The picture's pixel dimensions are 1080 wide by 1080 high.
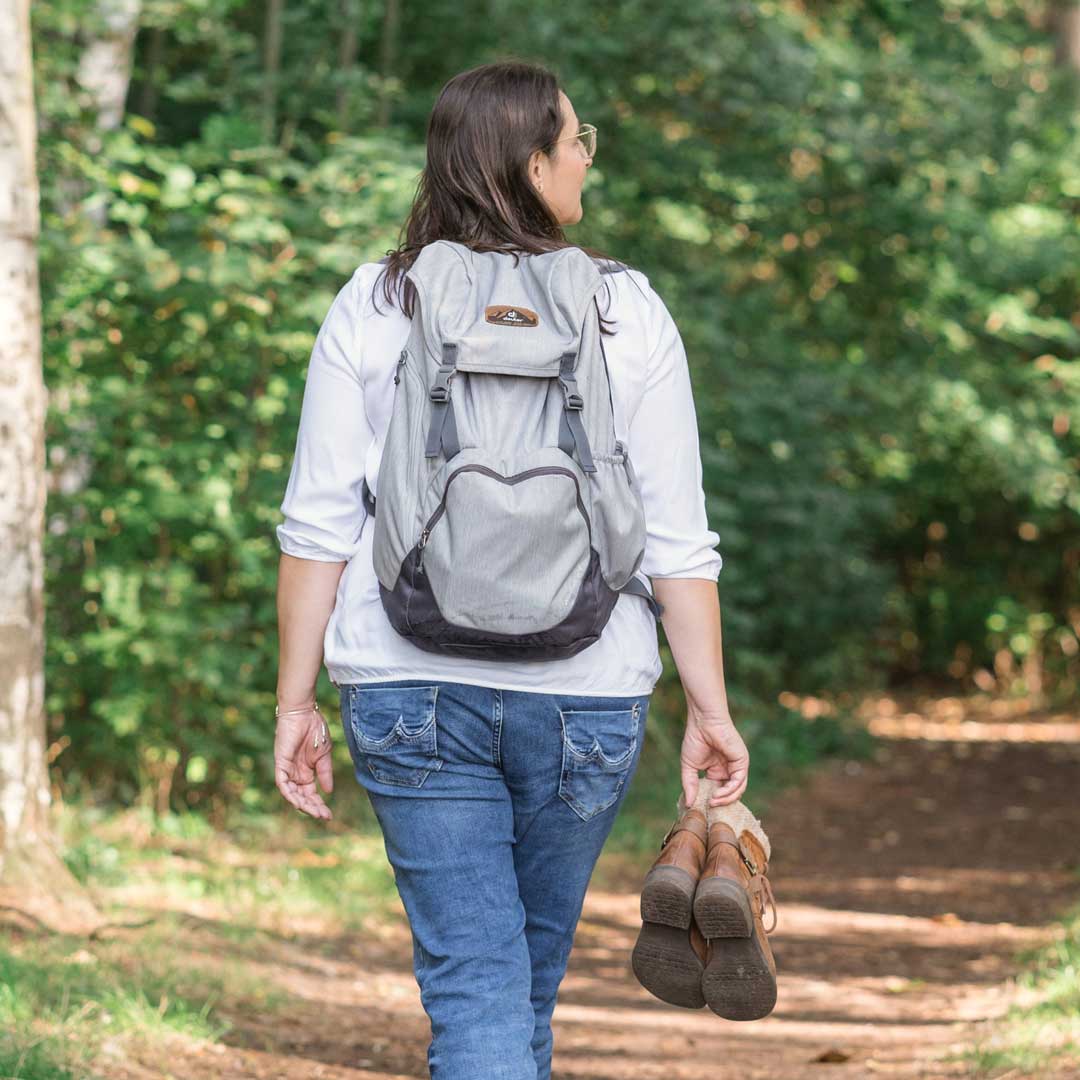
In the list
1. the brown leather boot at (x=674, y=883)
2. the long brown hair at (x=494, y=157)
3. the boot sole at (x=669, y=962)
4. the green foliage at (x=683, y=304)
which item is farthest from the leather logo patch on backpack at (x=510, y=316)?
the green foliage at (x=683, y=304)

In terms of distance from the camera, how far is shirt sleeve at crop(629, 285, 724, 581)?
8.09ft

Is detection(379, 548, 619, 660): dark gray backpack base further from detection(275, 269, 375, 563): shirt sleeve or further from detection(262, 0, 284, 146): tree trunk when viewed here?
detection(262, 0, 284, 146): tree trunk

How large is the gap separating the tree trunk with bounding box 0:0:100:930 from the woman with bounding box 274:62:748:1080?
7.71ft

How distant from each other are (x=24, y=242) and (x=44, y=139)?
6.14ft

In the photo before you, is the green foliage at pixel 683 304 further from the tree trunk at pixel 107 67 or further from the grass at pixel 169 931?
the grass at pixel 169 931

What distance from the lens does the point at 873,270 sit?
10344 mm

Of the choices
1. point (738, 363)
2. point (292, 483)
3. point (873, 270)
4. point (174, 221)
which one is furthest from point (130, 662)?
point (873, 270)

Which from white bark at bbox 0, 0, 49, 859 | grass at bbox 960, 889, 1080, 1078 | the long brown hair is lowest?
grass at bbox 960, 889, 1080, 1078

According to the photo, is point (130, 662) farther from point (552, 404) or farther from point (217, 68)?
point (552, 404)

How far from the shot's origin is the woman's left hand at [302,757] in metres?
2.55

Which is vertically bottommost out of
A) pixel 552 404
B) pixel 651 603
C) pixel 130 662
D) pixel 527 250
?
pixel 130 662

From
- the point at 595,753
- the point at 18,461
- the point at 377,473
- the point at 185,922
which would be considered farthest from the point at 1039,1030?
the point at 18,461

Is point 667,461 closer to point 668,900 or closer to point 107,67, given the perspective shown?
point 668,900

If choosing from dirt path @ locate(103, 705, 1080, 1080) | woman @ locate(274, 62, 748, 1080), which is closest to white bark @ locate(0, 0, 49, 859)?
dirt path @ locate(103, 705, 1080, 1080)
